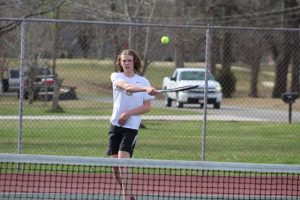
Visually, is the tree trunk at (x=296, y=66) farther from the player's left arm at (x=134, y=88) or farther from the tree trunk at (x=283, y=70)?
the player's left arm at (x=134, y=88)

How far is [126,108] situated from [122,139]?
0.32 metres

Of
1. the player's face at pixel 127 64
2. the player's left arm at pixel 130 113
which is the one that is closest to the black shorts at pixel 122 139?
the player's left arm at pixel 130 113

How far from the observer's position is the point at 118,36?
843 inches

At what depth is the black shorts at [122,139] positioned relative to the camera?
8328 mm

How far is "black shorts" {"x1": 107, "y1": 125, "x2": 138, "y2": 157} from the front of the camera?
328 inches

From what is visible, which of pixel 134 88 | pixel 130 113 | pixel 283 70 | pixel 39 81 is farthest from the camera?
pixel 283 70

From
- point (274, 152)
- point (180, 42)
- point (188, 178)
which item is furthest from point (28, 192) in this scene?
point (180, 42)

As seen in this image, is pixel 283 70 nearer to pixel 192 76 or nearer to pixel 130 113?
pixel 192 76

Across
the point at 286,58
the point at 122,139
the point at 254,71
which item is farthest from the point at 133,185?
the point at 254,71

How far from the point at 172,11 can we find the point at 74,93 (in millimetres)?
14065

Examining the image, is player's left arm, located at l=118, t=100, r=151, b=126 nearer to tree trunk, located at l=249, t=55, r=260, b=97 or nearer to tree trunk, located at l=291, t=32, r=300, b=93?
tree trunk, located at l=291, t=32, r=300, b=93

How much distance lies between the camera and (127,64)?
27.4 feet

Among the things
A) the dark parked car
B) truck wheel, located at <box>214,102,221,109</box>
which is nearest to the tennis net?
truck wheel, located at <box>214,102,221,109</box>

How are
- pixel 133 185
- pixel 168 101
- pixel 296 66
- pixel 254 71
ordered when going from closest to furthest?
pixel 133 185 < pixel 168 101 < pixel 296 66 < pixel 254 71
